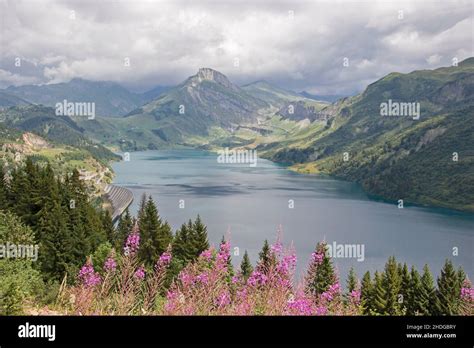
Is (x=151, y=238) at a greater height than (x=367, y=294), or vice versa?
(x=151, y=238)

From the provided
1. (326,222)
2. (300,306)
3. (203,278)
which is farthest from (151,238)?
(326,222)

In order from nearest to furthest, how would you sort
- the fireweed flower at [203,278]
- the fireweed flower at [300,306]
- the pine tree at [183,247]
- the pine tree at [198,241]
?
the fireweed flower at [300,306]
the fireweed flower at [203,278]
the pine tree at [198,241]
the pine tree at [183,247]

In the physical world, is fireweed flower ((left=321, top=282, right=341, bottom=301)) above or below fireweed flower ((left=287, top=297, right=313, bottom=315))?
below

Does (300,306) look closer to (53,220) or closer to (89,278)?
(89,278)

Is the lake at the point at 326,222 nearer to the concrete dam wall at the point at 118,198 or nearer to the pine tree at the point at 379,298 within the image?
the concrete dam wall at the point at 118,198

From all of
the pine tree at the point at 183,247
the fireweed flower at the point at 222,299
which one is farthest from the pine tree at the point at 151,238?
the fireweed flower at the point at 222,299

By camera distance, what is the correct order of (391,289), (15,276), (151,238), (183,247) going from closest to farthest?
(15,276) → (391,289) → (183,247) → (151,238)

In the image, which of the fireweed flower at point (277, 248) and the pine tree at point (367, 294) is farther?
the pine tree at point (367, 294)

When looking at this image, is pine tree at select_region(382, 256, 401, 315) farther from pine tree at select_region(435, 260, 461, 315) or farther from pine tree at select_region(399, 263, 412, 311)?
pine tree at select_region(435, 260, 461, 315)

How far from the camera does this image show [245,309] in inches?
266

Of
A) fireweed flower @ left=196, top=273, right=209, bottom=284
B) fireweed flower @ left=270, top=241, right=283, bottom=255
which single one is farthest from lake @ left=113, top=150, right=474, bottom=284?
fireweed flower @ left=196, top=273, right=209, bottom=284
